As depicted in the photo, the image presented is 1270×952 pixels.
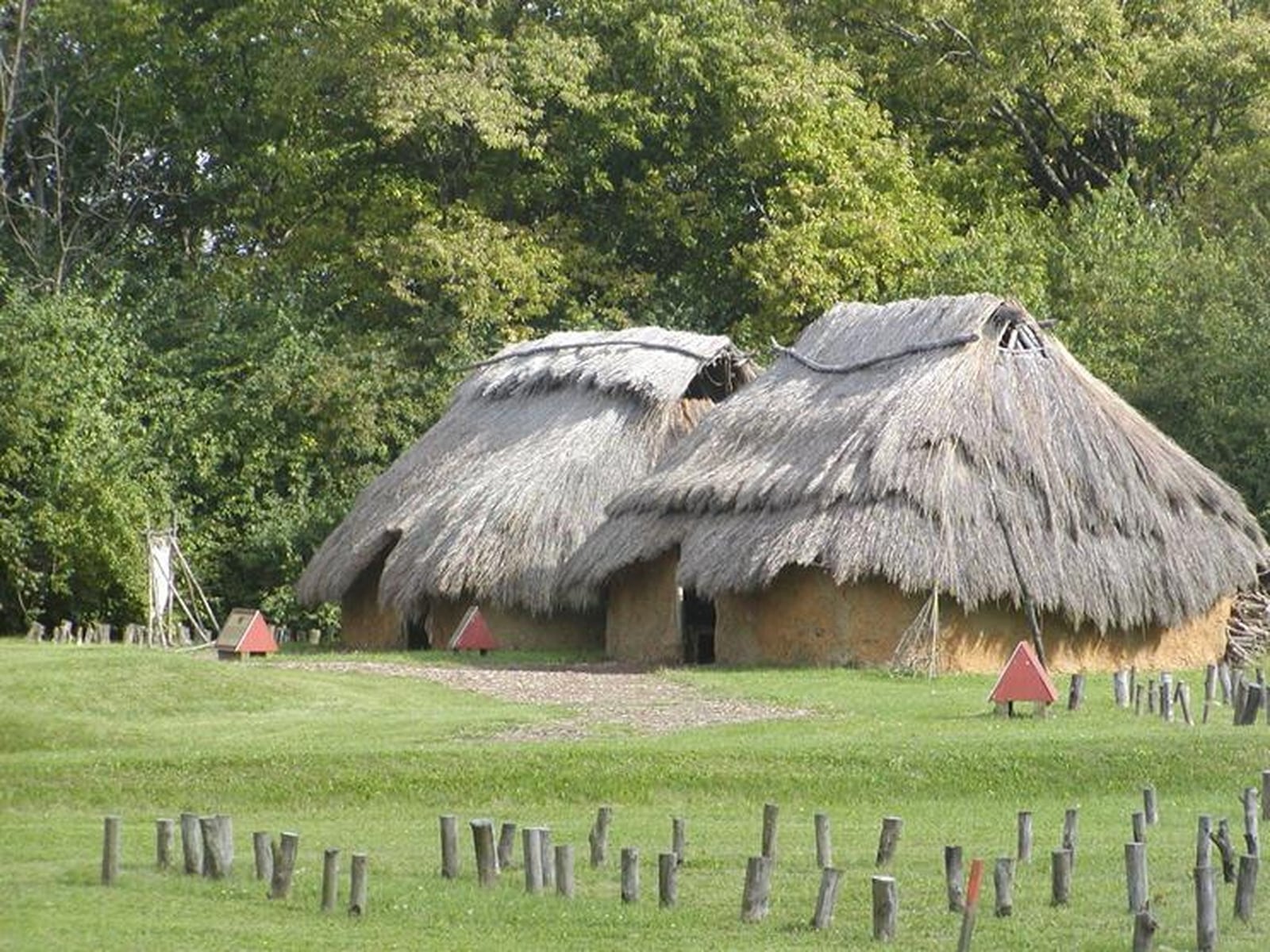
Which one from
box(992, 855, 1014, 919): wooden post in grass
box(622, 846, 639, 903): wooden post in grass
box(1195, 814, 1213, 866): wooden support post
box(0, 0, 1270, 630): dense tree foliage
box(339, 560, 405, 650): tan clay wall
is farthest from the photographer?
box(0, 0, 1270, 630): dense tree foliage

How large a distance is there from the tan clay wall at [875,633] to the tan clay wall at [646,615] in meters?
1.48

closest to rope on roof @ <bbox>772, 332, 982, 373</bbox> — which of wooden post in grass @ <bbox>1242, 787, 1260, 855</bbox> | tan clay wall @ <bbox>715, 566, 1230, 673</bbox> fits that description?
tan clay wall @ <bbox>715, 566, 1230, 673</bbox>

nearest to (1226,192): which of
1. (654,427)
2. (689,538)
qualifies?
(654,427)

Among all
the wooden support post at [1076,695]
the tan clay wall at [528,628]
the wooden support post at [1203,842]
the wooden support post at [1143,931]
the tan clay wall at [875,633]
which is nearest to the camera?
the wooden support post at [1143,931]

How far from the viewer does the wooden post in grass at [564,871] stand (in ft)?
51.6

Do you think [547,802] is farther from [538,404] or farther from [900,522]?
[538,404]

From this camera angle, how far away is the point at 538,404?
129 ft

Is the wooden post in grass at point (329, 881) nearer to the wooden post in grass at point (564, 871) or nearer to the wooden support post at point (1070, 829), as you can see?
the wooden post in grass at point (564, 871)

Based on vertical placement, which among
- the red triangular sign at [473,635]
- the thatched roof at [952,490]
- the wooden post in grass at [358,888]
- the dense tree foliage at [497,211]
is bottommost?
the wooden post in grass at [358,888]

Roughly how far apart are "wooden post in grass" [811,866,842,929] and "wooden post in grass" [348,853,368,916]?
2.91 m

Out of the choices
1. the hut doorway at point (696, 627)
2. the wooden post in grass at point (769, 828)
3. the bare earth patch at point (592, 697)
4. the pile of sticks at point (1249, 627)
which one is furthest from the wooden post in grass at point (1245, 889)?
the pile of sticks at point (1249, 627)

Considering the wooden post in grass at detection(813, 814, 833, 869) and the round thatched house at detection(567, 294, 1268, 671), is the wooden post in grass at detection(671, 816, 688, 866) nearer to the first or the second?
the wooden post in grass at detection(813, 814, 833, 869)

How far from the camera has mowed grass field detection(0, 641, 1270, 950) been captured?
15.0m

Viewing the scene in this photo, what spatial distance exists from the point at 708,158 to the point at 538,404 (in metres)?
10.3
